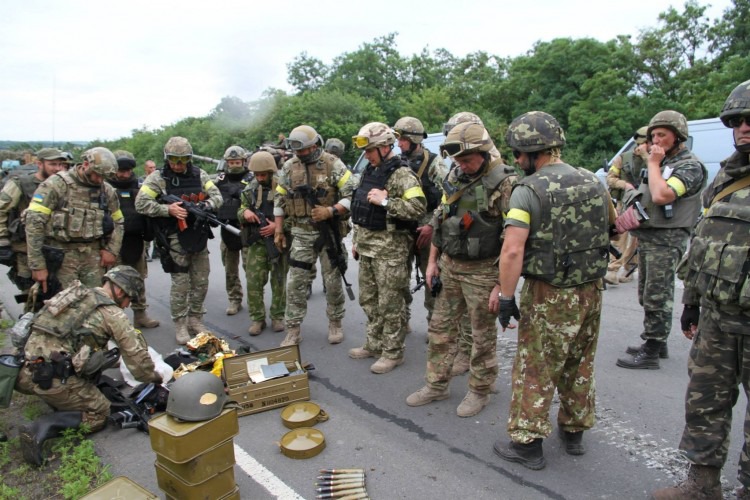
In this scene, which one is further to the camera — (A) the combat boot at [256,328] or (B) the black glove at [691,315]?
(A) the combat boot at [256,328]

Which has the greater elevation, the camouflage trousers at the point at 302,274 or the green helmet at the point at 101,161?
the green helmet at the point at 101,161

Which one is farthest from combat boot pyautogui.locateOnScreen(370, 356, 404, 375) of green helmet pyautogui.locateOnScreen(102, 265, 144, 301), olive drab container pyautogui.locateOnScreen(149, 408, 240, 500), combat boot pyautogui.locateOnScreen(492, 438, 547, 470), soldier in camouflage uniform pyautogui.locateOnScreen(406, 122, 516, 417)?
green helmet pyautogui.locateOnScreen(102, 265, 144, 301)

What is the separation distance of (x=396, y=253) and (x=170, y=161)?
2.78 metres

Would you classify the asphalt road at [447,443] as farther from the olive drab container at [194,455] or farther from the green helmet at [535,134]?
the green helmet at [535,134]

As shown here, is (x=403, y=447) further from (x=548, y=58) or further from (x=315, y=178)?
(x=548, y=58)

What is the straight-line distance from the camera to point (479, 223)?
3.72 m

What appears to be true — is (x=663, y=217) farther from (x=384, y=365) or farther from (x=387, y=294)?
(x=384, y=365)

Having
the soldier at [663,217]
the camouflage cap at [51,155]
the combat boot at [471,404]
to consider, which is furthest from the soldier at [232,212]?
the soldier at [663,217]

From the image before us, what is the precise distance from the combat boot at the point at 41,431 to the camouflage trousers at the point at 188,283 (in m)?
2.13

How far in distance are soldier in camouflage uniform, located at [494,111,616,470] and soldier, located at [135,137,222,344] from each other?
12.4ft

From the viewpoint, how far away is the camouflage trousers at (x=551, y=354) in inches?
121

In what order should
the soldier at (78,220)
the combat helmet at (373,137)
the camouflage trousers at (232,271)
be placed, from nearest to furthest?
1. the combat helmet at (373,137)
2. the soldier at (78,220)
3. the camouflage trousers at (232,271)

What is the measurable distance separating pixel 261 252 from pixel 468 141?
10.7 feet

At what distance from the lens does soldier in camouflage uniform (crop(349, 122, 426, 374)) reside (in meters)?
4.56
